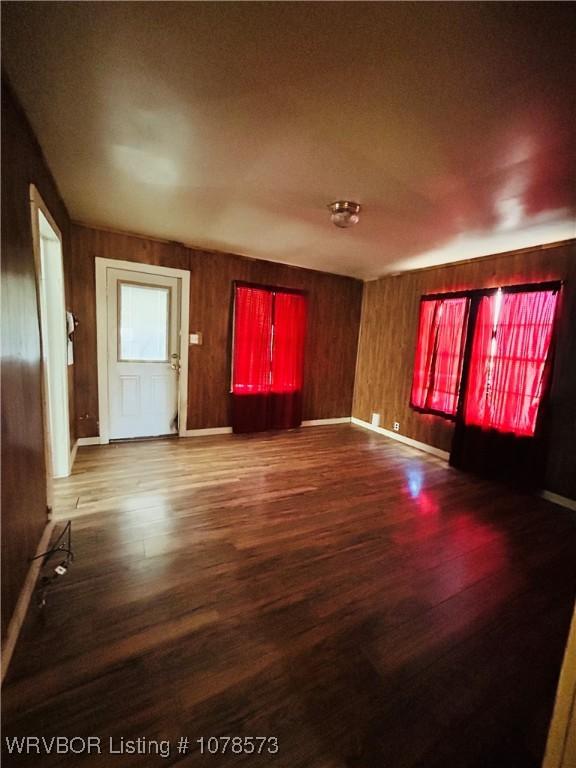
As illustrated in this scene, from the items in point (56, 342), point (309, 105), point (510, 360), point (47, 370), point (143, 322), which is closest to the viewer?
point (309, 105)

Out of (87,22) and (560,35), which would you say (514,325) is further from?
(87,22)

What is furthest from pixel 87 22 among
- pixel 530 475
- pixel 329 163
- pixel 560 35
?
pixel 530 475

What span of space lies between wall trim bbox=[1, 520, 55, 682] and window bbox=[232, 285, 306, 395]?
2.87 meters

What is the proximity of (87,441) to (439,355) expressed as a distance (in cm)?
439

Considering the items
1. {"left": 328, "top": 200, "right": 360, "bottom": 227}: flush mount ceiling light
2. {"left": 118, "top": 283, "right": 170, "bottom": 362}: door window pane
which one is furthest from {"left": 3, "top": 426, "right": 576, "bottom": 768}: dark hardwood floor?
{"left": 328, "top": 200, "right": 360, "bottom": 227}: flush mount ceiling light

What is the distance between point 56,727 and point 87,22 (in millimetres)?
2457

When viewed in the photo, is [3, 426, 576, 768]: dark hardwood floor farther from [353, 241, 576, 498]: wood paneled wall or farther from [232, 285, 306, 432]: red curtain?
[232, 285, 306, 432]: red curtain

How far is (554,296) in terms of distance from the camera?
3006mm

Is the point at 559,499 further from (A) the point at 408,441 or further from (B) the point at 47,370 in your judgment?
(B) the point at 47,370

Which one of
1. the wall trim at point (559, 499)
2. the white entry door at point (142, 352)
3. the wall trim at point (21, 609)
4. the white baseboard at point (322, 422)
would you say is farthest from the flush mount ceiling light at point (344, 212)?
the white baseboard at point (322, 422)

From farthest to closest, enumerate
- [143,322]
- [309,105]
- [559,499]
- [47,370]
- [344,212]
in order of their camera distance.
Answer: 1. [143,322]
2. [559,499]
3. [344,212]
4. [47,370]
5. [309,105]

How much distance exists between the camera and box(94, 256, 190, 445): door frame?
3.60 m

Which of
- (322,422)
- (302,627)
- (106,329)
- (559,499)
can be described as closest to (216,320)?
(106,329)

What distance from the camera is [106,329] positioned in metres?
3.68
